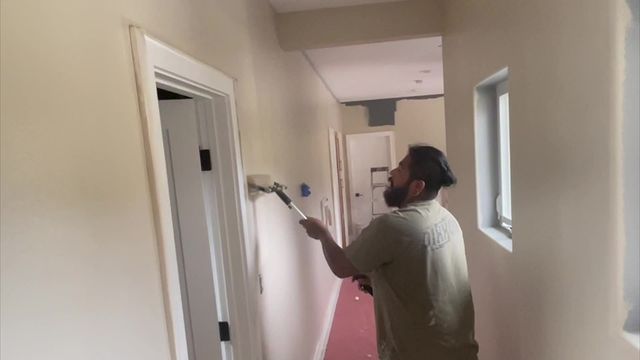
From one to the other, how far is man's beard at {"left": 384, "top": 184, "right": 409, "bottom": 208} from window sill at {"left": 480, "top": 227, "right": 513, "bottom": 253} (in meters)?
0.39

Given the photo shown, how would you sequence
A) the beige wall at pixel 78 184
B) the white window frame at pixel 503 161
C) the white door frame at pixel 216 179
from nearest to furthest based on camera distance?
the beige wall at pixel 78 184 → the white door frame at pixel 216 179 → the white window frame at pixel 503 161

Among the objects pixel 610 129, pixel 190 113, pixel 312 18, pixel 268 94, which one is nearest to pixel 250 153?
pixel 190 113

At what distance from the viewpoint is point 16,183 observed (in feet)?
1.70

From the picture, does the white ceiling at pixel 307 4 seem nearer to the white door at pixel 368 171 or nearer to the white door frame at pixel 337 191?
the white door frame at pixel 337 191

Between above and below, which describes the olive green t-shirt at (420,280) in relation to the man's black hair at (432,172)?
below

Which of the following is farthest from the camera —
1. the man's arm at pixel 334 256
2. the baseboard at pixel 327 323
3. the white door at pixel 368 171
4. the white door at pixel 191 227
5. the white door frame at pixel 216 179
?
the white door at pixel 368 171

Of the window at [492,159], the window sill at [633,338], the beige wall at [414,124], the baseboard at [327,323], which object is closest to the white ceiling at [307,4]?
the window at [492,159]

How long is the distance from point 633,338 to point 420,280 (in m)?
0.74

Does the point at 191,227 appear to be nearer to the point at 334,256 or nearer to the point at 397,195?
the point at 334,256

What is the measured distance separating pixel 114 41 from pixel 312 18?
1.66m

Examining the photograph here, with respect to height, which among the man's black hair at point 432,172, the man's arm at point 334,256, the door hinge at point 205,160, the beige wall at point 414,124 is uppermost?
the beige wall at point 414,124

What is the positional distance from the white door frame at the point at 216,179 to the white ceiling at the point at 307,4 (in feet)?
2.95

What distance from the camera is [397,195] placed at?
5.34ft

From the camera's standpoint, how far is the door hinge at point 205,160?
1.40 m
